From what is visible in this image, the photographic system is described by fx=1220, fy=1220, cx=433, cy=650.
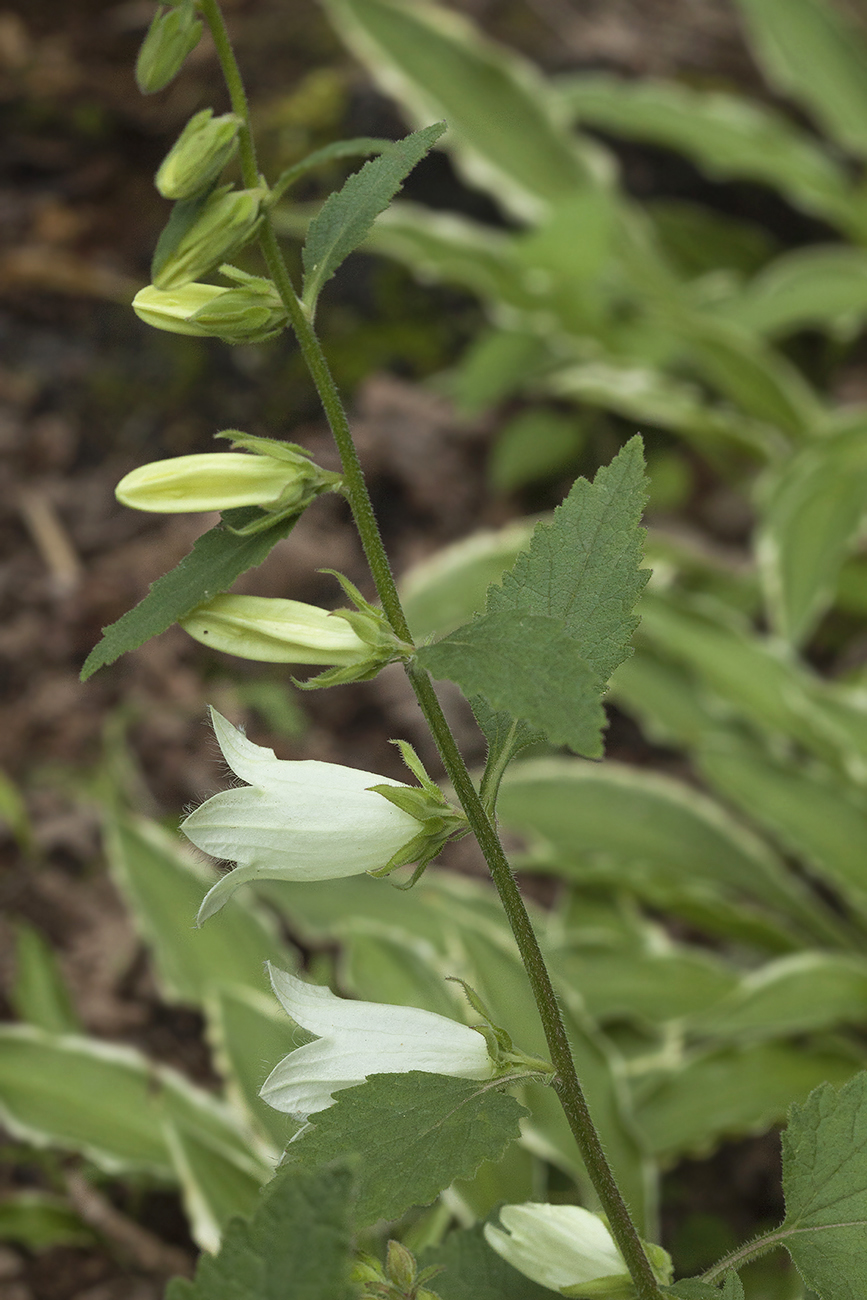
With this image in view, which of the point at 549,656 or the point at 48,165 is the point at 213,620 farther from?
the point at 48,165

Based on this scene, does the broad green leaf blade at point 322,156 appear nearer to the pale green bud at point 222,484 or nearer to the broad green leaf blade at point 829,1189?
the pale green bud at point 222,484

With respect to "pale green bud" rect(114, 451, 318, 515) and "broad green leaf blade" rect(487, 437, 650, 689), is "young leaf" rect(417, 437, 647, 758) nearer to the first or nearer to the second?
"broad green leaf blade" rect(487, 437, 650, 689)

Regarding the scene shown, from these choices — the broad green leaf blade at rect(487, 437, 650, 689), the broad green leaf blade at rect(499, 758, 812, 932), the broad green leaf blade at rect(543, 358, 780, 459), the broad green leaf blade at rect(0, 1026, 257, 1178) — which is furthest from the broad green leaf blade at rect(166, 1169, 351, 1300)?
the broad green leaf blade at rect(543, 358, 780, 459)

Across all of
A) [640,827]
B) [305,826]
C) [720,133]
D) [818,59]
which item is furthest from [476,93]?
[305,826]

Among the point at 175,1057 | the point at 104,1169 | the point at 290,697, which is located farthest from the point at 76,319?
the point at 104,1169

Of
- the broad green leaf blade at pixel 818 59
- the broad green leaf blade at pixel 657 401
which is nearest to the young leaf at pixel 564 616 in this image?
the broad green leaf blade at pixel 657 401
